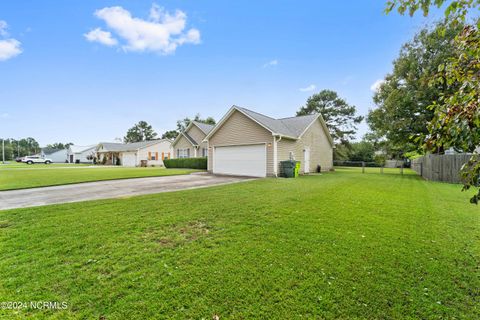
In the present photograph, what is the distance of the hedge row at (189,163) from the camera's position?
2127cm

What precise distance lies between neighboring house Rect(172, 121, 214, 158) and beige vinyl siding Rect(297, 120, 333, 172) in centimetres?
1170

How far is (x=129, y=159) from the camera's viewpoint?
3378cm

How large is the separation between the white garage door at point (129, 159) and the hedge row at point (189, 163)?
10865 millimetres

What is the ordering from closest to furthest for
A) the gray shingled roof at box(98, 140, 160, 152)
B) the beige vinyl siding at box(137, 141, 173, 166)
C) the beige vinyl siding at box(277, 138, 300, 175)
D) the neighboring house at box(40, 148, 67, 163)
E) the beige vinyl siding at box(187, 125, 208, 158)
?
1. the beige vinyl siding at box(277, 138, 300, 175)
2. the beige vinyl siding at box(187, 125, 208, 158)
3. the beige vinyl siding at box(137, 141, 173, 166)
4. the gray shingled roof at box(98, 140, 160, 152)
5. the neighboring house at box(40, 148, 67, 163)

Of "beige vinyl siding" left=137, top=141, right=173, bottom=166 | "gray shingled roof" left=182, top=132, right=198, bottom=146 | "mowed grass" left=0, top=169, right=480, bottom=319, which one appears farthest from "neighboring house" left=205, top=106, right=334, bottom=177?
"beige vinyl siding" left=137, top=141, right=173, bottom=166

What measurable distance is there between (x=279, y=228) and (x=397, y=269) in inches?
76.0

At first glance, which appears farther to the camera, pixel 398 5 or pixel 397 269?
pixel 397 269

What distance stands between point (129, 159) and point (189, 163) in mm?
16579

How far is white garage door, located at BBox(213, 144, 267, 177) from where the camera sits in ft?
45.4

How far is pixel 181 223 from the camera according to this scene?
176 inches

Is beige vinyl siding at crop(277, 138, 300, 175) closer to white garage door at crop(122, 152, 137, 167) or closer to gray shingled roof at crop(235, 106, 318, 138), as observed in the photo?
gray shingled roof at crop(235, 106, 318, 138)

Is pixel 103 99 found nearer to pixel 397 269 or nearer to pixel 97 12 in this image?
pixel 97 12

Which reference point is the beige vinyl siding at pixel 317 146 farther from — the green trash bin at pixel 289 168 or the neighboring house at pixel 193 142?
the neighboring house at pixel 193 142

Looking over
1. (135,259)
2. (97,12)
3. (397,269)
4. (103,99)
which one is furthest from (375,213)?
(103,99)
